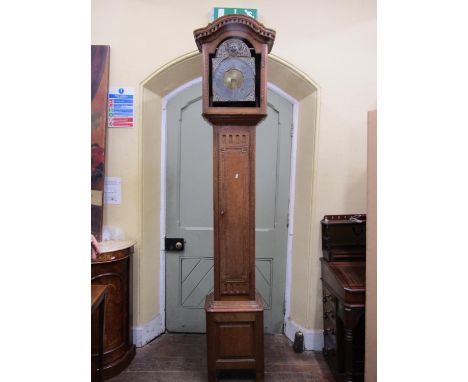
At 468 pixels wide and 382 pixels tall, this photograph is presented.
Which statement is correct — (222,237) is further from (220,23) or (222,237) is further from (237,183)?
(220,23)

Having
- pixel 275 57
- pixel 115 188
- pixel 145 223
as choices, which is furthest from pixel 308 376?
pixel 275 57

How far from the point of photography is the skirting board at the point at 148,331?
236 cm

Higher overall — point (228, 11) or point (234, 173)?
point (228, 11)

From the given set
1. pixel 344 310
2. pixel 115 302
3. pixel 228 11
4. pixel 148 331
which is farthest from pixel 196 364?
pixel 228 11

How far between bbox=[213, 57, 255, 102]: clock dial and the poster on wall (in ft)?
2.94

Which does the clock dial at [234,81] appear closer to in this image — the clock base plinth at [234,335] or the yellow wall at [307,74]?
the yellow wall at [307,74]

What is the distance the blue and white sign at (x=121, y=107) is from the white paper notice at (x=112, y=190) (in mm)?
376

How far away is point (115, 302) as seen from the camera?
2051mm

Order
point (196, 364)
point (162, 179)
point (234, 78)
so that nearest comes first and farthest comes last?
1. point (234, 78)
2. point (196, 364)
3. point (162, 179)

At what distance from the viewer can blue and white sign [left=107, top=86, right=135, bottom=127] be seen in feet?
7.37

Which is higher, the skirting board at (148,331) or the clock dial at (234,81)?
the clock dial at (234,81)

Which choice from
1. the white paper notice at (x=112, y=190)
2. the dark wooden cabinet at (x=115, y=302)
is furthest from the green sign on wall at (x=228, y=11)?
the dark wooden cabinet at (x=115, y=302)

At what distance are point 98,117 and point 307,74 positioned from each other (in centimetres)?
144

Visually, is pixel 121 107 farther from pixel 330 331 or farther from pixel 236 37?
pixel 330 331
